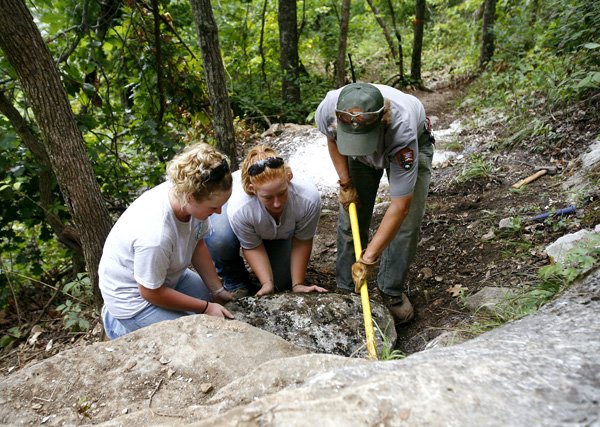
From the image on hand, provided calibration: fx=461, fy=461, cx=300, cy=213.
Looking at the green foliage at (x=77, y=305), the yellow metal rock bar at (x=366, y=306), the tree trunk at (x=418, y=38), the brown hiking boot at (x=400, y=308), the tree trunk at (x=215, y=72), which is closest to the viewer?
the yellow metal rock bar at (x=366, y=306)

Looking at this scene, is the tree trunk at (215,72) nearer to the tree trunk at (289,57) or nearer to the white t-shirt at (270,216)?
the white t-shirt at (270,216)

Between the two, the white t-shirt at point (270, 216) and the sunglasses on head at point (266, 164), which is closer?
the sunglasses on head at point (266, 164)

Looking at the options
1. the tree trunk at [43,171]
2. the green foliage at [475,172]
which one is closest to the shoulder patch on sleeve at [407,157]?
the green foliage at [475,172]

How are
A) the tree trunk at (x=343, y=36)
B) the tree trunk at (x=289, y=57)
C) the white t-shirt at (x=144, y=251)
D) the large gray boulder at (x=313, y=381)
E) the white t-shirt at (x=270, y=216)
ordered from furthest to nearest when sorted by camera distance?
the tree trunk at (x=343, y=36), the tree trunk at (x=289, y=57), the white t-shirt at (x=270, y=216), the white t-shirt at (x=144, y=251), the large gray boulder at (x=313, y=381)

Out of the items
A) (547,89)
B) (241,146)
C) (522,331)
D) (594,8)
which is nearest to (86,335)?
(522,331)

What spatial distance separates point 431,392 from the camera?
112 cm

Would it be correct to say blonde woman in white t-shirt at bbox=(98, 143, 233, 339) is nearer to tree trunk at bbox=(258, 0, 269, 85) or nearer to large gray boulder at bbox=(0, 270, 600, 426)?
large gray boulder at bbox=(0, 270, 600, 426)

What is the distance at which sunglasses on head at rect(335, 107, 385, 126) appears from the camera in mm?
2455

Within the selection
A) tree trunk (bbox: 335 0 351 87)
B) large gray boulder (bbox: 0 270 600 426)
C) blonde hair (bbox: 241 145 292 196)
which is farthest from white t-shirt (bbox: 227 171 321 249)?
tree trunk (bbox: 335 0 351 87)

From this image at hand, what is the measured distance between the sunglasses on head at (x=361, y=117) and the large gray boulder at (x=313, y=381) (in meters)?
1.23

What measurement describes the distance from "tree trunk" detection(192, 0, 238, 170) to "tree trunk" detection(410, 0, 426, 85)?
8641 mm

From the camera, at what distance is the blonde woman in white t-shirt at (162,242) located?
8.07 feet

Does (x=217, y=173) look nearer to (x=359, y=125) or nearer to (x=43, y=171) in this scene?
(x=359, y=125)

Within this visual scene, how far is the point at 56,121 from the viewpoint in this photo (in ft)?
9.51
